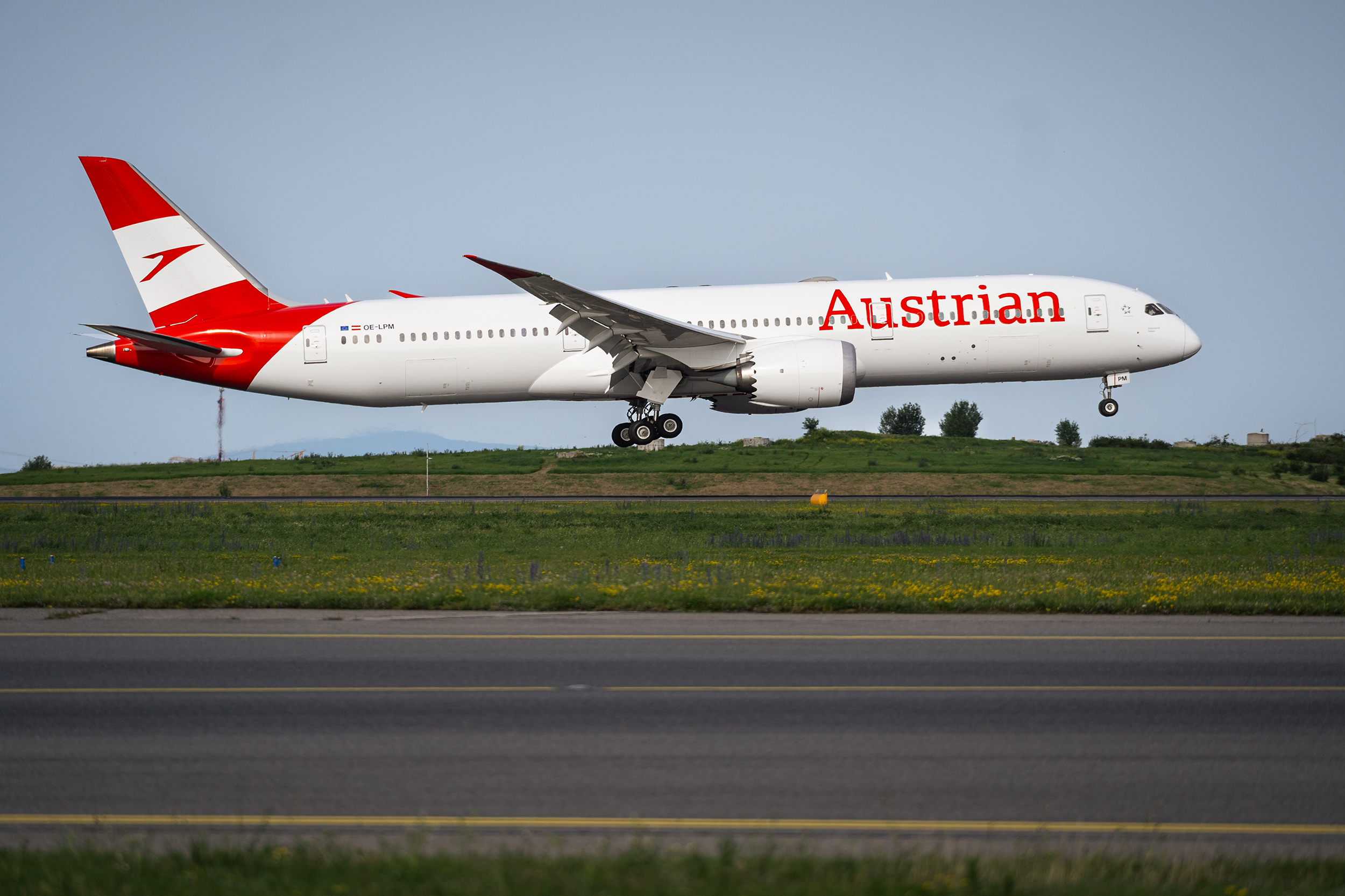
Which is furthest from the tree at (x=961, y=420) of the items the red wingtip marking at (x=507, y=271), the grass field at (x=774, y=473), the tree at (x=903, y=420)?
the red wingtip marking at (x=507, y=271)

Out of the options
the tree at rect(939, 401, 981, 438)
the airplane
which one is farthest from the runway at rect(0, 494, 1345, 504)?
the tree at rect(939, 401, 981, 438)

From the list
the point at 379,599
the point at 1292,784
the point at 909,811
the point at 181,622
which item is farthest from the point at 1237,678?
the point at 181,622

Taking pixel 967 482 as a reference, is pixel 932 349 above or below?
above

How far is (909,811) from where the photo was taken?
6.78 m

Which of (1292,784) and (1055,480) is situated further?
(1055,480)

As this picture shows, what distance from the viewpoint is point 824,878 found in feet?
17.9

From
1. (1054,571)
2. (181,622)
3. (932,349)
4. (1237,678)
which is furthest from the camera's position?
(932,349)

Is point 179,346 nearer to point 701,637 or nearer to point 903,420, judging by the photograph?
point 701,637

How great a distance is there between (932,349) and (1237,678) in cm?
2020

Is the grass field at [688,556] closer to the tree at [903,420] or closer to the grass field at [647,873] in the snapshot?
the grass field at [647,873]

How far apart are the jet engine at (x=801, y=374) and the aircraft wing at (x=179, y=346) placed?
1450 centimetres

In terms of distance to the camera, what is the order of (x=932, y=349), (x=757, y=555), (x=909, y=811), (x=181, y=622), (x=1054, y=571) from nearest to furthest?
(x=909, y=811), (x=181, y=622), (x=1054, y=571), (x=757, y=555), (x=932, y=349)

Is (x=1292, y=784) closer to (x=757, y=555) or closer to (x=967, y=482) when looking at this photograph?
(x=757, y=555)

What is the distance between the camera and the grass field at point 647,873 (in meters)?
5.36
